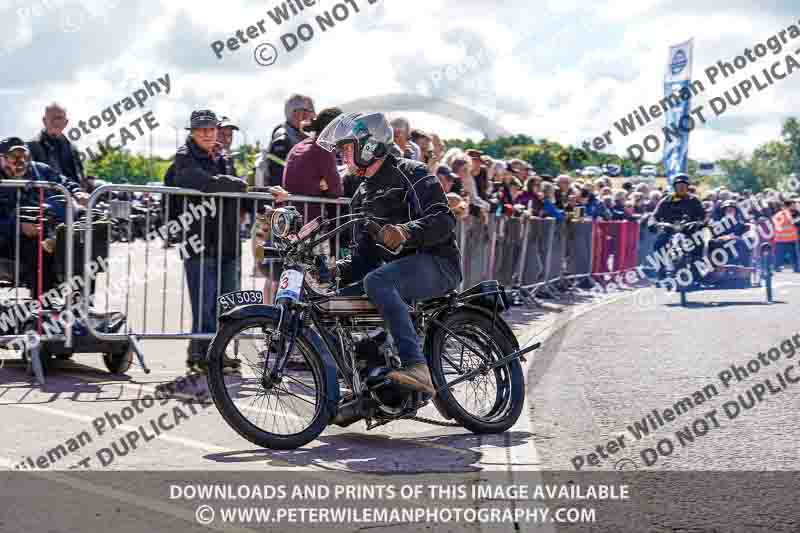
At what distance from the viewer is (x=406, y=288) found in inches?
260

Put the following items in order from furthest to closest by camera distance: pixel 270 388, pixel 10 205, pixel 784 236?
pixel 784 236
pixel 10 205
pixel 270 388

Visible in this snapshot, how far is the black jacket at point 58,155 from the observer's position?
1027 centimetres

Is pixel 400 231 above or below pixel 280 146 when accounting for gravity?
below

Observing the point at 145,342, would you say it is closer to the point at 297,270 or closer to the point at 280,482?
the point at 297,270

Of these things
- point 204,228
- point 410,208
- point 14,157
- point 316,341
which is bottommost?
point 316,341

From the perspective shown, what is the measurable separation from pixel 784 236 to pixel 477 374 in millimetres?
24326

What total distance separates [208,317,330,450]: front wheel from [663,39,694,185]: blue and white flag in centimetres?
2604

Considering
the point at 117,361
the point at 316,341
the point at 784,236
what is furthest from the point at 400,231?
the point at 784,236

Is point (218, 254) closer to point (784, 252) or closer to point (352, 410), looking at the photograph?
point (352, 410)

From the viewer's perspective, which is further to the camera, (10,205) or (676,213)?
(676,213)

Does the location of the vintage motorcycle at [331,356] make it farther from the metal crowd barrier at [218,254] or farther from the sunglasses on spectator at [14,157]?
the sunglasses on spectator at [14,157]

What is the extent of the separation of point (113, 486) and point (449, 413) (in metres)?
2.13

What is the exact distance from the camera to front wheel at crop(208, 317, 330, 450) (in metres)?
→ 6.28

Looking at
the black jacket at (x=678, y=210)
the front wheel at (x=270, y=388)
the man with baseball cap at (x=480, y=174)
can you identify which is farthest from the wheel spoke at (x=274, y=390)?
the black jacket at (x=678, y=210)
